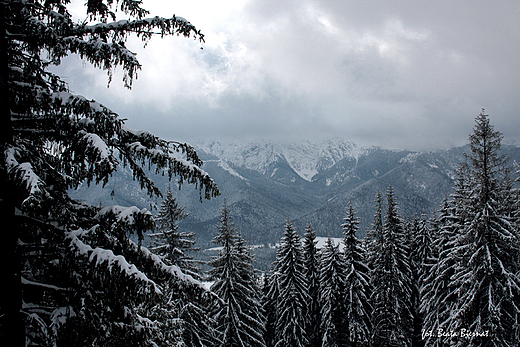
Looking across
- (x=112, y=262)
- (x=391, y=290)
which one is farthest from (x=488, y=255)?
(x=112, y=262)

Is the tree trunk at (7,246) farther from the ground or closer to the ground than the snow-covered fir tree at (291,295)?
farther from the ground

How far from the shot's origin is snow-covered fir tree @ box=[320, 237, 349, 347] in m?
25.3

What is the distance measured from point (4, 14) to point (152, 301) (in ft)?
15.5

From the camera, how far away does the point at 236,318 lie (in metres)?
20.6

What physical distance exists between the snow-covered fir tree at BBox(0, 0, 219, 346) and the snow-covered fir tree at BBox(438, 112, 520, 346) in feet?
52.1

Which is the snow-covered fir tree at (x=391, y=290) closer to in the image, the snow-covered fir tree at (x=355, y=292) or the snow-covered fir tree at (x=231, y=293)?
the snow-covered fir tree at (x=355, y=292)

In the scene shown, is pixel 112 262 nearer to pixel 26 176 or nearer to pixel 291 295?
pixel 26 176

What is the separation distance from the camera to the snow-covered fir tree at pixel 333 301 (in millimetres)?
25344

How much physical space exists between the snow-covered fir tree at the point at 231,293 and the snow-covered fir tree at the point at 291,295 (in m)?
3.51

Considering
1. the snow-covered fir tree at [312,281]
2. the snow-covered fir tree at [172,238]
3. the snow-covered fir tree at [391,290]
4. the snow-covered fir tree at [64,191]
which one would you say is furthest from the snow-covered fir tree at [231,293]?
the snow-covered fir tree at [64,191]

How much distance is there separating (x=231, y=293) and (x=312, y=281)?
36.7ft

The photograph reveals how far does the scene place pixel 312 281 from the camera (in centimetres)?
2917

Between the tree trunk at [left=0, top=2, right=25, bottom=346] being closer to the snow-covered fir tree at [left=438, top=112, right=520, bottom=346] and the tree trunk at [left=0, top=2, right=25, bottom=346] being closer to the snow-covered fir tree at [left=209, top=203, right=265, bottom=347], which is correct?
the snow-covered fir tree at [left=209, top=203, right=265, bottom=347]

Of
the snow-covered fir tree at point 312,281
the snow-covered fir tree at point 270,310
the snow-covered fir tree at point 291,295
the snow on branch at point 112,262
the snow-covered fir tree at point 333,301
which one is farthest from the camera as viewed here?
the snow-covered fir tree at point 270,310
